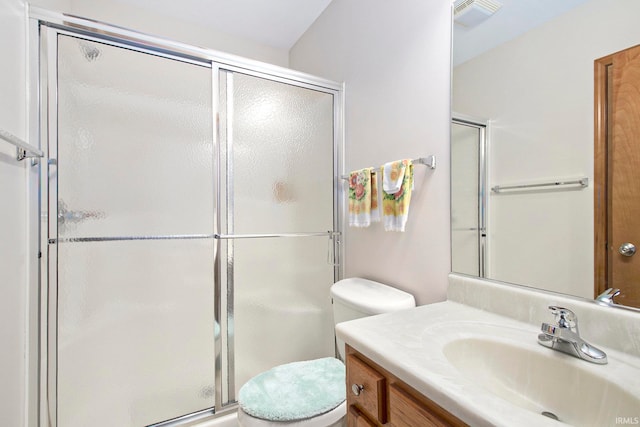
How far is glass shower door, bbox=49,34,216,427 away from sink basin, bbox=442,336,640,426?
1256mm

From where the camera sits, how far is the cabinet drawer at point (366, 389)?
67cm

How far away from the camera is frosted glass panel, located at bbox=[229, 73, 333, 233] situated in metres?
1.55

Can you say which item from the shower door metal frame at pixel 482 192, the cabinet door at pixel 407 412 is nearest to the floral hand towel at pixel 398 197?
the shower door metal frame at pixel 482 192

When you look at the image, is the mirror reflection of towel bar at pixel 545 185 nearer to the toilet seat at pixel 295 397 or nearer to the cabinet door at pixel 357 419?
the cabinet door at pixel 357 419

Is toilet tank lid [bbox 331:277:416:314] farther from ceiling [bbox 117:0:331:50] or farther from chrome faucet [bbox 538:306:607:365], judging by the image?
ceiling [bbox 117:0:331:50]

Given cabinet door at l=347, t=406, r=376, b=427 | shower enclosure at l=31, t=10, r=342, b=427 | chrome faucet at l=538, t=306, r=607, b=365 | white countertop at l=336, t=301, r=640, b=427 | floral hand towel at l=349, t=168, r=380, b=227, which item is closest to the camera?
white countertop at l=336, t=301, r=640, b=427

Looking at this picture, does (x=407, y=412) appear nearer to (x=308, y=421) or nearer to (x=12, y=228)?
(x=308, y=421)

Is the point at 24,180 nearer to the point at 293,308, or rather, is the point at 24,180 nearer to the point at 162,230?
the point at 162,230

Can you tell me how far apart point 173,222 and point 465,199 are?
1402mm

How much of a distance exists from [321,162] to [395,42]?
0.75m

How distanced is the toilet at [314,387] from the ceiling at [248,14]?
1861 millimetres

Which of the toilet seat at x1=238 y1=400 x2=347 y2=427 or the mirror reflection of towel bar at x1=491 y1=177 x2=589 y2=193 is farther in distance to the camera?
the toilet seat at x1=238 y1=400 x2=347 y2=427

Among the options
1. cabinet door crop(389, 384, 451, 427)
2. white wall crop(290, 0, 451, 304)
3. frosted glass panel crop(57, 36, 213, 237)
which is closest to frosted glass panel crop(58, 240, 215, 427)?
frosted glass panel crop(57, 36, 213, 237)

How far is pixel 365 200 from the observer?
1.42m
